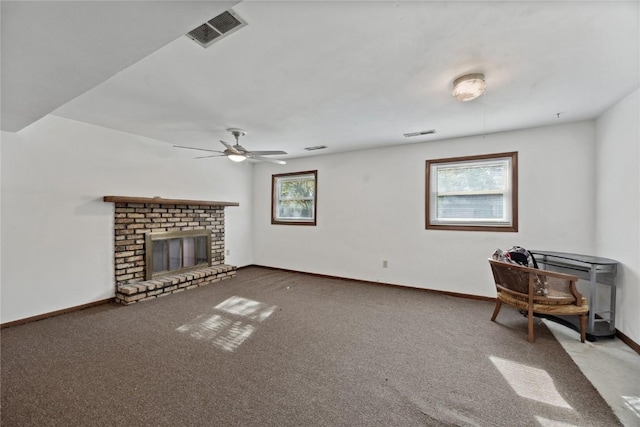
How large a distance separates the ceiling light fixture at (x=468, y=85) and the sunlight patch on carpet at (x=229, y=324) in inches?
123

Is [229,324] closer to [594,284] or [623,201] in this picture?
[594,284]

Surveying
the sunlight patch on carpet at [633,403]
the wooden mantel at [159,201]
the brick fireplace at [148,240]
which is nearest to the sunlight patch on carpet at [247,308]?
the brick fireplace at [148,240]

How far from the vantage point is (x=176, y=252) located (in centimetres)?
465

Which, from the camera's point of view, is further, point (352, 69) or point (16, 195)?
point (16, 195)

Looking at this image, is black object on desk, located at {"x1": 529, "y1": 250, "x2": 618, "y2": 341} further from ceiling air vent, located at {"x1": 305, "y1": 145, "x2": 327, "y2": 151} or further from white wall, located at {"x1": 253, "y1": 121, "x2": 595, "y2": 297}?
ceiling air vent, located at {"x1": 305, "y1": 145, "x2": 327, "y2": 151}

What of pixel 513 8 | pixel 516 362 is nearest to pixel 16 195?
pixel 513 8

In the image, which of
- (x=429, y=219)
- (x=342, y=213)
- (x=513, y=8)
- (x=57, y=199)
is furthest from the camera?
(x=342, y=213)

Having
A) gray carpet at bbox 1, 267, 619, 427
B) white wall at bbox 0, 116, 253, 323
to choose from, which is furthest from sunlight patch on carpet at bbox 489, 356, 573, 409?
white wall at bbox 0, 116, 253, 323

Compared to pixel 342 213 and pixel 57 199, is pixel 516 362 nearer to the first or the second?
pixel 342 213

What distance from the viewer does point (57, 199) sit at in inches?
130

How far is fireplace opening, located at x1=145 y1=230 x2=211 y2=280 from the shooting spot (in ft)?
13.8

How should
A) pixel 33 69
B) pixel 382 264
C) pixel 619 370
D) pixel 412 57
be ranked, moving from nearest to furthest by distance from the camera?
pixel 33 69
pixel 412 57
pixel 619 370
pixel 382 264

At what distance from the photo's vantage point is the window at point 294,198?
560 cm

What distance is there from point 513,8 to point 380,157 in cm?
324
